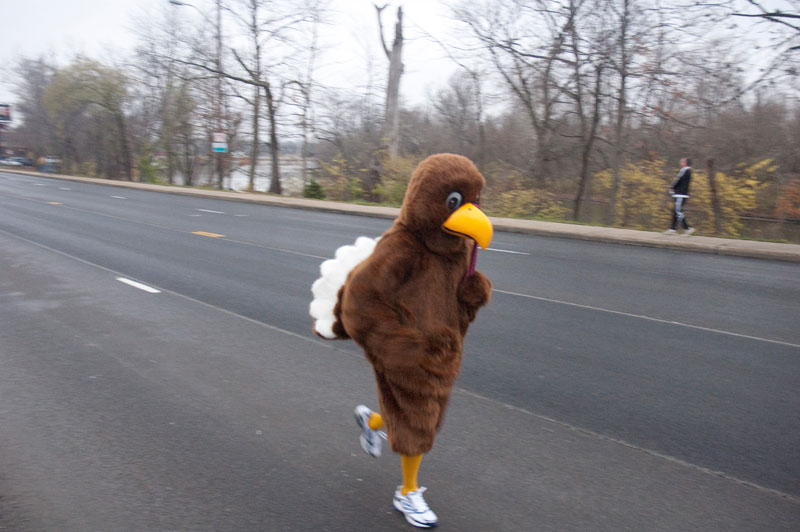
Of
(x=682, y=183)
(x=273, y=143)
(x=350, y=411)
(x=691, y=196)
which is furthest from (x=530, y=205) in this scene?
(x=350, y=411)

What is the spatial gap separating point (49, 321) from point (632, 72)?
1838cm

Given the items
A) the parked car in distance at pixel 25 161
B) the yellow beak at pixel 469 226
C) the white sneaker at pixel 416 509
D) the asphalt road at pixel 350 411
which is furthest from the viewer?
the parked car in distance at pixel 25 161

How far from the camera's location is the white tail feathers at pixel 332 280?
314 centimetres

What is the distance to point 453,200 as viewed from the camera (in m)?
2.89

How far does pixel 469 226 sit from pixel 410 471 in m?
1.22

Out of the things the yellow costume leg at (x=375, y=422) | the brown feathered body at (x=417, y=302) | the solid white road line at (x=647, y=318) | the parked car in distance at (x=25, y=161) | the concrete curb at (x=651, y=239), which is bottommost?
the parked car in distance at (x=25, y=161)

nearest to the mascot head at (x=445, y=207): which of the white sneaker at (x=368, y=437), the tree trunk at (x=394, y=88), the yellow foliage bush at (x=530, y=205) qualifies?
the white sneaker at (x=368, y=437)

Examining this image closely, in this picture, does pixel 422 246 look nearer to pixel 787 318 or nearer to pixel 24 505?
pixel 24 505

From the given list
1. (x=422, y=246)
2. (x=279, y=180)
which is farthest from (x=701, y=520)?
(x=279, y=180)

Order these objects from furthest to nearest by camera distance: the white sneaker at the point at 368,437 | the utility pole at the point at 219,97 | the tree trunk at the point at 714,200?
the utility pole at the point at 219,97
the tree trunk at the point at 714,200
the white sneaker at the point at 368,437

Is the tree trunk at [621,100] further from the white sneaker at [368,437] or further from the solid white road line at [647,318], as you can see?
the white sneaker at [368,437]

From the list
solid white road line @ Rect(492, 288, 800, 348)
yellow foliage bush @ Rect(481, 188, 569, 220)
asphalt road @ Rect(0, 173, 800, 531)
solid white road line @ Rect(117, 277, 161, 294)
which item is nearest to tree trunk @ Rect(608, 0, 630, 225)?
yellow foliage bush @ Rect(481, 188, 569, 220)

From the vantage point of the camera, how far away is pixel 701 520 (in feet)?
10.6

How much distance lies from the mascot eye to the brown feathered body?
22 mm
